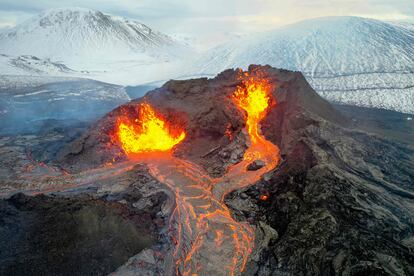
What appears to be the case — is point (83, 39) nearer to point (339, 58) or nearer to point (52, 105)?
point (52, 105)

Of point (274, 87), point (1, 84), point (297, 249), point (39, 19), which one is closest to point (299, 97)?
point (274, 87)

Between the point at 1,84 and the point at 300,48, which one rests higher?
the point at 300,48

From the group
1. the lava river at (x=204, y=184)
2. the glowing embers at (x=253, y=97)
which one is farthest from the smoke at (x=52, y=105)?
the glowing embers at (x=253, y=97)

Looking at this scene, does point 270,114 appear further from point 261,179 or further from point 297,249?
point 297,249

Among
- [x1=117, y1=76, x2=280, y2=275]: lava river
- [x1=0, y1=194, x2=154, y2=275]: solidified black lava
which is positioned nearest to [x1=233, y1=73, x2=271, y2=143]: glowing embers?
[x1=117, y1=76, x2=280, y2=275]: lava river

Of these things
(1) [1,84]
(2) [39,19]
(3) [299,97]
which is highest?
(2) [39,19]

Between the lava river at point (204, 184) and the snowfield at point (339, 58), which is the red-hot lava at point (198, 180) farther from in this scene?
the snowfield at point (339, 58)

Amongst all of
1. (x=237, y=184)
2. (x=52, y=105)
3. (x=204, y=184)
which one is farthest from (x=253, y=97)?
(x=52, y=105)
